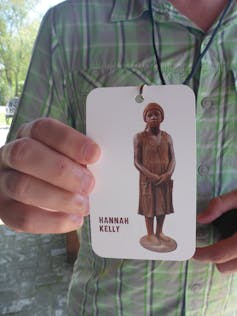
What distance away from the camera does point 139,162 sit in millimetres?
441

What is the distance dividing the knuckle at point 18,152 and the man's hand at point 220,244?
0.30 metres

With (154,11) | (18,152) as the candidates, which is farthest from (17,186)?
(154,11)

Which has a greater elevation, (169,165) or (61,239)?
(169,165)

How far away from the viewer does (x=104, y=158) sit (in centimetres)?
44

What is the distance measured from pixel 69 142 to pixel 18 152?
77mm

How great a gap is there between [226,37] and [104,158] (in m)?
0.33

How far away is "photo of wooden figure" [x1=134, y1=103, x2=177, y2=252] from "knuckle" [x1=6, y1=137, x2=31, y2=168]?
0.15 meters

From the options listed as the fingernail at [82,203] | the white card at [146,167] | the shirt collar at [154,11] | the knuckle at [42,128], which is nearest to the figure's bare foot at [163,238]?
the white card at [146,167]

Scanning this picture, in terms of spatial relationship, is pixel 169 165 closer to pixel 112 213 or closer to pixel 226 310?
pixel 112 213

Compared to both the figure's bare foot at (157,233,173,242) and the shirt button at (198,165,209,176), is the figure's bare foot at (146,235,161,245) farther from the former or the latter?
the shirt button at (198,165,209,176)

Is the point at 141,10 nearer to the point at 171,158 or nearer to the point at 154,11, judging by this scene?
the point at 154,11

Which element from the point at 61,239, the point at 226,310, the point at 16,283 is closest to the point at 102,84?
the point at 226,310

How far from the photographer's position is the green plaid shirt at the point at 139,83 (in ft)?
1.91

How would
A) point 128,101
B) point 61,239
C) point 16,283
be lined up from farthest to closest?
1. point 61,239
2. point 16,283
3. point 128,101
